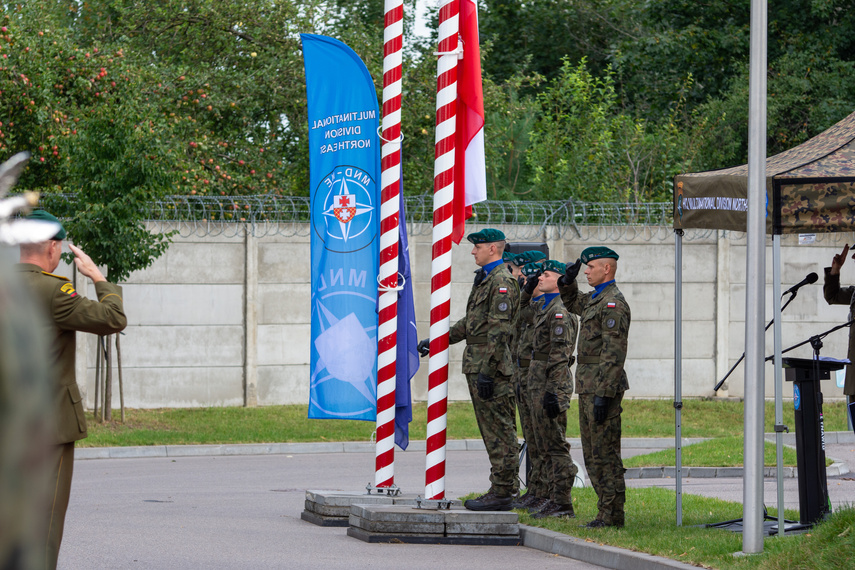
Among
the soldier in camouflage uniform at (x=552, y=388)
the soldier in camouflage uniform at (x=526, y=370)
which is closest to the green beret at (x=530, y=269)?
the soldier in camouflage uniform at (x=526, y=370)

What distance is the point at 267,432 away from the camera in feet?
53.1

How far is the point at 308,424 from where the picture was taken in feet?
55.5

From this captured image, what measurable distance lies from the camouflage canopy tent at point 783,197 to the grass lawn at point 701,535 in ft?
1.48

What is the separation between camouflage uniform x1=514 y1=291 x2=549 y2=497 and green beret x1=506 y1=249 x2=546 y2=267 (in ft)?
1.93

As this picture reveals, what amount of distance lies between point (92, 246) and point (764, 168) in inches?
414

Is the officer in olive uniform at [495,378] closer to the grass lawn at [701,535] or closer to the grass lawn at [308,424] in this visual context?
the grass lawn at [701,535]

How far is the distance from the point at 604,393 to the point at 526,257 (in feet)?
9.94

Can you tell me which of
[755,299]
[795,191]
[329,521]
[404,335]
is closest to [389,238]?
[404,335]

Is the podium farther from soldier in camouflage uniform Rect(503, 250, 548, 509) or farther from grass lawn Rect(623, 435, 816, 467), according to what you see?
grass lawn Rect(623, 435, 816, 467)

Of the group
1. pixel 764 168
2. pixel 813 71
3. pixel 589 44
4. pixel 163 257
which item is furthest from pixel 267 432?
pixel 589 44

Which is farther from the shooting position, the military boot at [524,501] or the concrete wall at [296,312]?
the concrete wall at [296,312]

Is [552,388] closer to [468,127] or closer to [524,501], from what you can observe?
[524,501]

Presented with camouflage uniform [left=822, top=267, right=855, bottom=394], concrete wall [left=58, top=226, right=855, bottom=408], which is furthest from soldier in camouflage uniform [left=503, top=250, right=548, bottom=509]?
concrete wall [left=58, top=226, right=855, bottom=408]

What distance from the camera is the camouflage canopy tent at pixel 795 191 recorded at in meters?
7.25
